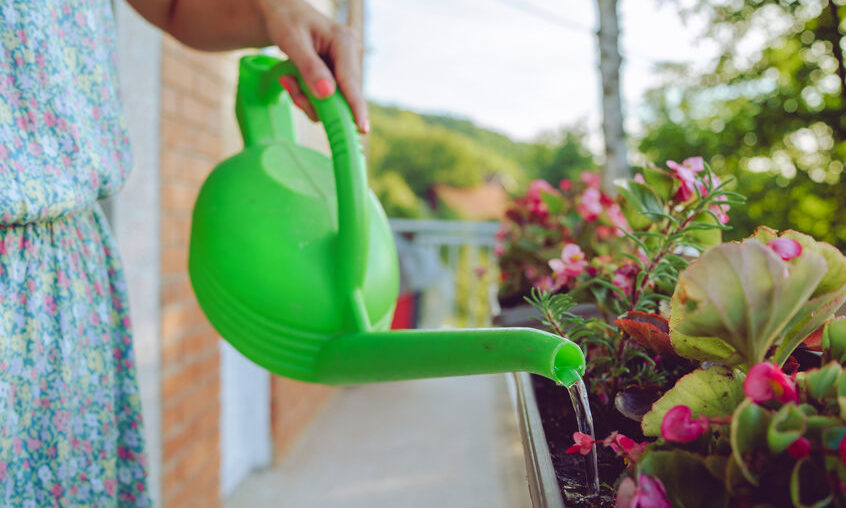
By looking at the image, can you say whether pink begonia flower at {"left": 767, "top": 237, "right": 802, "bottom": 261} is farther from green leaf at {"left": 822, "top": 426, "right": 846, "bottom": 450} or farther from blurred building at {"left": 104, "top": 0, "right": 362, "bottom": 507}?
blurred building at {"left": 104, "top": 0, "right": 362, "bottom": 507}

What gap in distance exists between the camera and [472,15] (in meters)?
6.22

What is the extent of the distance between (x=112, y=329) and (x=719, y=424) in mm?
722

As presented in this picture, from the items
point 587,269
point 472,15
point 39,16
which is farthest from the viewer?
point 472,15

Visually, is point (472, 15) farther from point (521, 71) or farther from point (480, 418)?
point (521, 71)

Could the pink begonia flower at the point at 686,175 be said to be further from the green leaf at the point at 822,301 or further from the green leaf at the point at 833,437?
the green leaf at the point at 833,437

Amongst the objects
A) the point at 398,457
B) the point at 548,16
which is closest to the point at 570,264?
the point at 548,16

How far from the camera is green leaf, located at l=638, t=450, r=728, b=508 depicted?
0.32m

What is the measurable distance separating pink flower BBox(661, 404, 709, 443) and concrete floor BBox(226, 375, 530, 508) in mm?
1599

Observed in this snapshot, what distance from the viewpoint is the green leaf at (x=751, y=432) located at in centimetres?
29

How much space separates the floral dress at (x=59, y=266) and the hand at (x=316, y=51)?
0.23m

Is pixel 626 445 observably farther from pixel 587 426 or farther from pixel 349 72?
pixel 349 72

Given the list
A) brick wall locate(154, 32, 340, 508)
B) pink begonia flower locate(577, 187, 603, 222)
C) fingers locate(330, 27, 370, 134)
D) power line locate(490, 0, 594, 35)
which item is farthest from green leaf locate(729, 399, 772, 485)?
brick wall locate(154, 32, 340, 508)

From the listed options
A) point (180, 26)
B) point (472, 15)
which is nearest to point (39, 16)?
point (180, 26)

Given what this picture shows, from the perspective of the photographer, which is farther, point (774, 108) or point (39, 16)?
point (774, 108)
